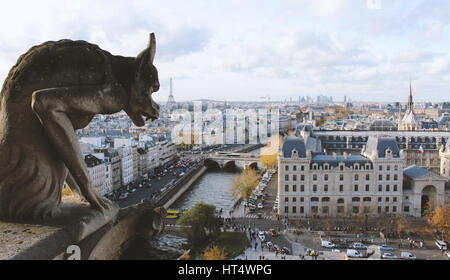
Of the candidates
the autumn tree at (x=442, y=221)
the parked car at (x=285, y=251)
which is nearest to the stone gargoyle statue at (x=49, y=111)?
the parked car at (x=285, y=251)

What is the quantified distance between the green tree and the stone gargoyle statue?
19527 mm

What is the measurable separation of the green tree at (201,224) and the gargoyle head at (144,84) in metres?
19.6

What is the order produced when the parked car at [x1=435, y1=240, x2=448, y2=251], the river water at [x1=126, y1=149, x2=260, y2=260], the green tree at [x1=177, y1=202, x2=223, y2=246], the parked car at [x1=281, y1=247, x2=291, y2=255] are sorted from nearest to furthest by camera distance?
the river water at [x1=126, y1=149, x2=260, y2=260] < the parked car at [x1=281, y1=247, x2=291, y2=255] < the green tree at [x1=177, y1=202, x2=223, y2=246] < the parked car at [x1=435, y1=240, x2=448, y2=251]

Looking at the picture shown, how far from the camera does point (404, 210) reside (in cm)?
3184

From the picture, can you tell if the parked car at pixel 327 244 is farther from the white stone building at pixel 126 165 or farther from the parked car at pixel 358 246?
the white stone building at pixel 126 165

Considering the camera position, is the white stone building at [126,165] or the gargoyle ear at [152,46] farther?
the white stone building at [126,165]

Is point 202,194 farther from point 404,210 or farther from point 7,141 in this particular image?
point 7,141

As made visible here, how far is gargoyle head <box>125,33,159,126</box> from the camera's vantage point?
4.74 metres

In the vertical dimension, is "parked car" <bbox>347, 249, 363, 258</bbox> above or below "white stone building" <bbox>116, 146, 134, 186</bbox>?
below

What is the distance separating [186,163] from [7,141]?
51318mm

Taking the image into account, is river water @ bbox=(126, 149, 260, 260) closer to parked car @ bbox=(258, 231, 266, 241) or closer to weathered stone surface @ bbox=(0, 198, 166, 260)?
parked car @ bbox=(258, 231, 266, 241)

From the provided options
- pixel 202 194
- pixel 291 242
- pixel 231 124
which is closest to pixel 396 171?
pixel 291 242

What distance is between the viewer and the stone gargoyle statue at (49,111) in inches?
174

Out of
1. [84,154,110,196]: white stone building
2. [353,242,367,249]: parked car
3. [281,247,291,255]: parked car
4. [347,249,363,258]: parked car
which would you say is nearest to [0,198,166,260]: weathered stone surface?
[281,247,291,255]: parked car
